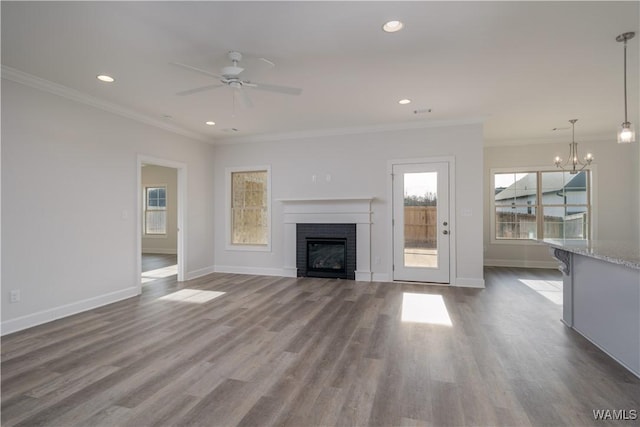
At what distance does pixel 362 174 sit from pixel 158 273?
469cm

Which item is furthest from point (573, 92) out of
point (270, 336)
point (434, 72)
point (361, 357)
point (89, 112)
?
point (89, 112)

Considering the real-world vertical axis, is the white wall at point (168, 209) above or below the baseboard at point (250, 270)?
above

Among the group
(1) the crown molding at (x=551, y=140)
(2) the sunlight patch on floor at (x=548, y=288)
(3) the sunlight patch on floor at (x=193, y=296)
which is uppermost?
(1) the crown molding at (x=551, y=140)

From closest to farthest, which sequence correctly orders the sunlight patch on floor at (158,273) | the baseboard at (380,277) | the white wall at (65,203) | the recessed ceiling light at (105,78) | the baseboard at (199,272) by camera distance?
the white wall at (65,203)
the recessed ceiling light at (105,78)
the baseboard at (380,277)
the baseboard at (199,272)
the sunlight patch on floor at (158,273)

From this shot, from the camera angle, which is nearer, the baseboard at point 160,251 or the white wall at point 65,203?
the white wall at point 65,203

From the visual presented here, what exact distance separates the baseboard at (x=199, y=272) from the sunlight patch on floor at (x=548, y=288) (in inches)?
231

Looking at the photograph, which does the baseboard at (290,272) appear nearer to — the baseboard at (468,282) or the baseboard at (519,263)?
the baseboard at (468,282)

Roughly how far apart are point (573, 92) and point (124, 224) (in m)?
6.46

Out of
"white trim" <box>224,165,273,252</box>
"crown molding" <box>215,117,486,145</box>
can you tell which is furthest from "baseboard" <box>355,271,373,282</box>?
"crown molding" <box>215,117,486,145</box>

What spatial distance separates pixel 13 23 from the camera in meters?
2.53

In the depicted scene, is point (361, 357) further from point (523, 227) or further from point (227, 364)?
point (523, 227)

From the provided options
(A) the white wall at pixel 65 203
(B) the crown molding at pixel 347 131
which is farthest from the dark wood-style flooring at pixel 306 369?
(B) the crown molding at pixel 347 131

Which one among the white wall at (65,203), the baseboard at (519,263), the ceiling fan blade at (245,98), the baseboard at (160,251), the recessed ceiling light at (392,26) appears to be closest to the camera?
the recessed ceiling light at (392,26)

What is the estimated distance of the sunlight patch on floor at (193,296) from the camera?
4.46 m
